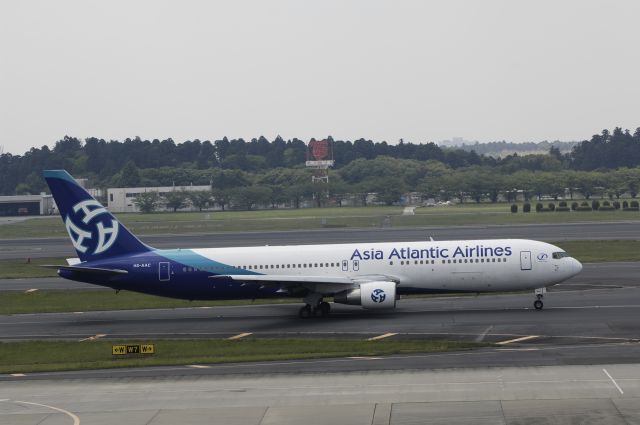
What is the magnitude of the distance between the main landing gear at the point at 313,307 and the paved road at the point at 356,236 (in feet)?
128

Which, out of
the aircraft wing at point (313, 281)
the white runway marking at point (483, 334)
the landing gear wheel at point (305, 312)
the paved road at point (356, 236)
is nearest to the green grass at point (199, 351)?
the white runway marking at point (483, 334)

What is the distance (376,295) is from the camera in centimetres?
4616

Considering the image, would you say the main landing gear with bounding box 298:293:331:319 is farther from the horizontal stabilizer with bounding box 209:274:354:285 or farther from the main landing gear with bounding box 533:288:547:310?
the main landing gear with bounding box 533:288:547:310

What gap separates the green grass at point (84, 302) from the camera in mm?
55500

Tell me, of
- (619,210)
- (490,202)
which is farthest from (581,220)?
(490,202)

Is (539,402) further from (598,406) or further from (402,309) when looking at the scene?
(402,309)

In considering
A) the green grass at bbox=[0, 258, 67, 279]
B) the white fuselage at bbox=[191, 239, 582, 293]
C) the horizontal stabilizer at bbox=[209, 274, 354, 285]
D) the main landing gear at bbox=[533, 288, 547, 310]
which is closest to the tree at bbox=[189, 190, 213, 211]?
the green grass at bbox=[0, 258, 67, 279]

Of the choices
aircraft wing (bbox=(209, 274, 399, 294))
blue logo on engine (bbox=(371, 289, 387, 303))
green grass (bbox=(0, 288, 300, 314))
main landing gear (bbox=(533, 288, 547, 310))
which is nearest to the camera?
blue logo on engine (bbox=(371, 289, 387, 303))

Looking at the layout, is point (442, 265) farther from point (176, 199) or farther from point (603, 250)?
point (176, 199)

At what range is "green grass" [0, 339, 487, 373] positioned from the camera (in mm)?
36969

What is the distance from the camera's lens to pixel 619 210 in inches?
4899

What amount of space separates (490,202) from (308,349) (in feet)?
424

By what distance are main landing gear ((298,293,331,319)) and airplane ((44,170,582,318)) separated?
0.05 meters

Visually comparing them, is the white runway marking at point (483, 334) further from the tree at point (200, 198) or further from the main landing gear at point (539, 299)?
the tree at point (200, 198)
